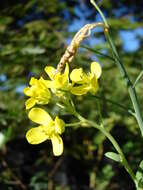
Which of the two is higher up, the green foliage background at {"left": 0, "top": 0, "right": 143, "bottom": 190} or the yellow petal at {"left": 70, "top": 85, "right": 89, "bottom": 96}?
the yellow petal at {"left": 70, "top": 85, "right": 89, "bottom": 96}

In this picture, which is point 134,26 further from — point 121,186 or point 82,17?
point 121,186

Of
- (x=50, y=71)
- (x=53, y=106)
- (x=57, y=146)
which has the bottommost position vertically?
(x=53, y=106)

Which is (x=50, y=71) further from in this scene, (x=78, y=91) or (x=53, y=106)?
(x=53, y=106)

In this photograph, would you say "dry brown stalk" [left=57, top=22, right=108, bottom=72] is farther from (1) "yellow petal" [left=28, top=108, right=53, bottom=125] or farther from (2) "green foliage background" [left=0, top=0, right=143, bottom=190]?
(2) "green foliage background" [left=0, top=0, right=143, bottom=190]

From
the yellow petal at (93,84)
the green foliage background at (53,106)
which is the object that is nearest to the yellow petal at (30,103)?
the yellow petal at (93,84)

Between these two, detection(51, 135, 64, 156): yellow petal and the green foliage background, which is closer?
detection(51, 135, 64, 156): yellow petal

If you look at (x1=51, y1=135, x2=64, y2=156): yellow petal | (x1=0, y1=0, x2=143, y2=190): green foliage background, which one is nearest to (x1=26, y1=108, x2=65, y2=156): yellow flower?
(x1=51, y1=135, x2=64, y2=156): yellow petal

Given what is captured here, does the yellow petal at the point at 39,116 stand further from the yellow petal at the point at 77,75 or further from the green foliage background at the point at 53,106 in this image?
the green foliage background at the point at 53,106

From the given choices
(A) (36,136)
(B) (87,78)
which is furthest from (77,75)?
(A) (36,136)
